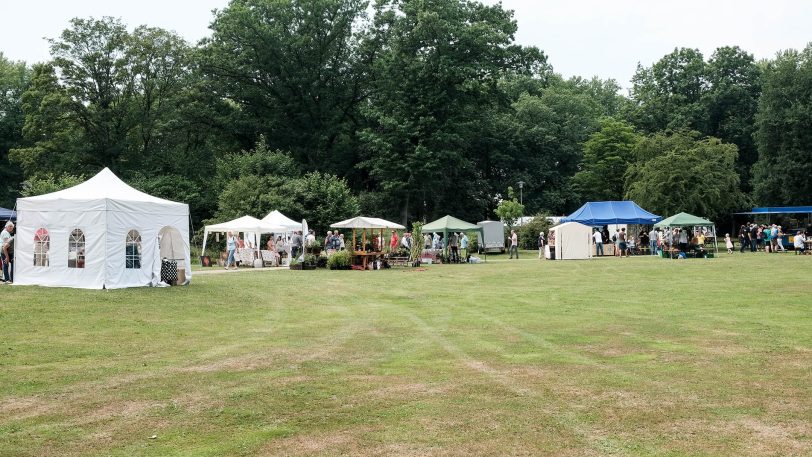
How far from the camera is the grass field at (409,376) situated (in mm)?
5879

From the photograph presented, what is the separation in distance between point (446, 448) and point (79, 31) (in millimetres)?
48275

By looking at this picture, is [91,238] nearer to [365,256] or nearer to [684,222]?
[365,256]

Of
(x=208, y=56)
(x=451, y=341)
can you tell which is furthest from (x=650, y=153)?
(x=451, y=341)

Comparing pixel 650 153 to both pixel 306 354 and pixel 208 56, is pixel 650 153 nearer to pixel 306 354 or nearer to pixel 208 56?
pixel 208 56

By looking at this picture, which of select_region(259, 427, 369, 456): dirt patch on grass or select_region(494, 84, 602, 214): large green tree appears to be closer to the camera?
select_region(259, 427, 369, 456): dirt patch on grass

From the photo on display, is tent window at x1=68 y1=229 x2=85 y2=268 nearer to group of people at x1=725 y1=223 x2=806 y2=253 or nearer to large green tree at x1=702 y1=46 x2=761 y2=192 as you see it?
group of people at x1=725 y1=223 x2=806 y2=253

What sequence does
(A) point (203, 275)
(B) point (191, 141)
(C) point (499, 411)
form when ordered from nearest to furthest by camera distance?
(C) point (499, 411), (A) point (203, 275), (B) point (191, 141)

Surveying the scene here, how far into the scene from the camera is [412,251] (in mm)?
34469

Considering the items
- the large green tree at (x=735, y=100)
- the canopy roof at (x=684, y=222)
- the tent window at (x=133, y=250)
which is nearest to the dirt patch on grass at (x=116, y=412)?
the tent window at (x=133, y=250)

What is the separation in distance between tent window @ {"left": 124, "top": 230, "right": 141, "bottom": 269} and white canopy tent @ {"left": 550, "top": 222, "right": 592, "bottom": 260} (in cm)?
2353

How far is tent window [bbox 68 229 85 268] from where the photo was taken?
799 inches

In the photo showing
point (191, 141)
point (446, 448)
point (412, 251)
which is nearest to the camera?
point (446, 448)

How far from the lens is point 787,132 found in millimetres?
56094

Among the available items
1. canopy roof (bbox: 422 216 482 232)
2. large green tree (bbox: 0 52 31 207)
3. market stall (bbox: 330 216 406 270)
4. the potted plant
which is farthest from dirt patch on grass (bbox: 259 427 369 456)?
large green tree (bbox: 0 52 31 207)
